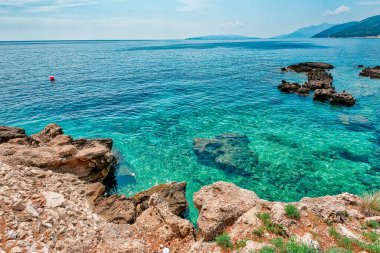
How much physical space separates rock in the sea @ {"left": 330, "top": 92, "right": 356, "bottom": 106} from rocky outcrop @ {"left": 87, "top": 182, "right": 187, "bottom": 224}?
35132 mm

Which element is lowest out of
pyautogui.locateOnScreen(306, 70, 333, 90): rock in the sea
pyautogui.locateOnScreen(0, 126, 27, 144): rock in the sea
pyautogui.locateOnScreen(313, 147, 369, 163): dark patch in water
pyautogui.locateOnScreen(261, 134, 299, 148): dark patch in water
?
pyautogui.locateOnScreen(313, 147, 369, 163): dark patch in water

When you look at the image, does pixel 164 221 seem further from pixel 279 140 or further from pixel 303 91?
pixel 303 91

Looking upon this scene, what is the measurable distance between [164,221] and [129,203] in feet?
12.7

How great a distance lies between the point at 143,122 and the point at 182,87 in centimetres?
2188

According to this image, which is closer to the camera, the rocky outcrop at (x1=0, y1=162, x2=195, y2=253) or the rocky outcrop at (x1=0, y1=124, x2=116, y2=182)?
the rocky outcrop at (x1=0, y1=162, x2=195, y2=253)

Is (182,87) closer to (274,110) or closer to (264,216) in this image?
(274,110)

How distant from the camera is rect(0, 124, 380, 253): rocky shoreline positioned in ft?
31.2

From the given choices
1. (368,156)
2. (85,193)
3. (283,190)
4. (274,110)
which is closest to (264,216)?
(283,190)

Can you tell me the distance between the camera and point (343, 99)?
127 feet

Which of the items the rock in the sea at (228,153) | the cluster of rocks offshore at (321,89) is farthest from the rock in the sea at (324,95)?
the rock in the sea at (228,153)

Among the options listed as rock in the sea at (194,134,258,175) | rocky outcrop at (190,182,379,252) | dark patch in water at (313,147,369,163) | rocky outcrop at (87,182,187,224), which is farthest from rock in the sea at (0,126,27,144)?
dark patch in water at (313,147,369,163)

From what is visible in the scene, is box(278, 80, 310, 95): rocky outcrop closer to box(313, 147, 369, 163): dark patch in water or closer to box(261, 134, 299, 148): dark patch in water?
box(261, 134, 299, 148): dark patch in water

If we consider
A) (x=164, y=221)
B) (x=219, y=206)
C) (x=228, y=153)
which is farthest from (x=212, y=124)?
(x=164, y=221)

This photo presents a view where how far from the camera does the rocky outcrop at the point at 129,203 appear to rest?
13.6 m
